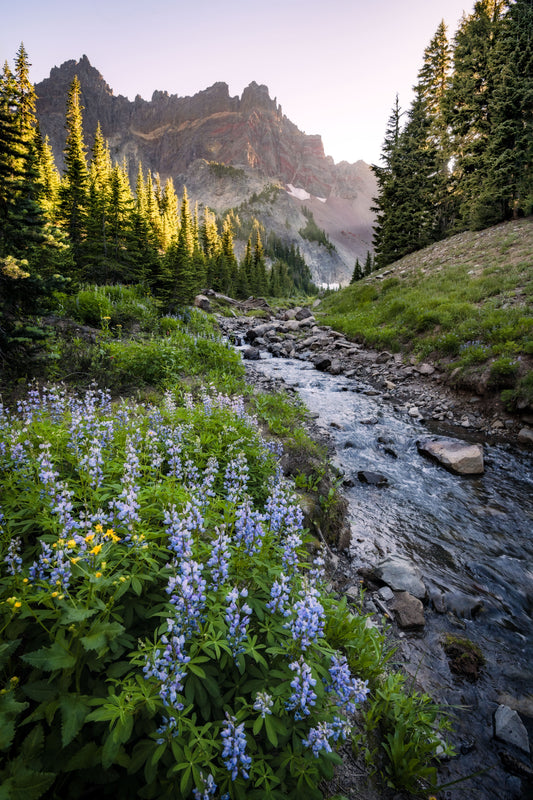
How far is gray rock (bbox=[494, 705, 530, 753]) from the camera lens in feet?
10.8

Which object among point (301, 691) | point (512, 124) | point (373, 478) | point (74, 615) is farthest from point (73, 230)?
point (301, 691)

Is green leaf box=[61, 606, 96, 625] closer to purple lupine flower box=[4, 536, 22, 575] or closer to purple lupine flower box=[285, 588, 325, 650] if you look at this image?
purple lupine flower box=[4, 536, 22, 575]

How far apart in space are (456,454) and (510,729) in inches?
229

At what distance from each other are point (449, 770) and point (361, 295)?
2588cm

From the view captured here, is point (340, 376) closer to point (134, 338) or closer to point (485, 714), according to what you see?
point (134, 338)

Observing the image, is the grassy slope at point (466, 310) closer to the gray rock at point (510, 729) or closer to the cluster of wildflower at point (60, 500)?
the gray rock at point (510, 729)

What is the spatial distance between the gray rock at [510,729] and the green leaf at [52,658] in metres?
4.21

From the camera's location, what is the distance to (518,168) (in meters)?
19.4

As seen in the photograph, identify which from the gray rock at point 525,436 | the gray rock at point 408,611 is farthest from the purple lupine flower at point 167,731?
the gray rock at point 525,436

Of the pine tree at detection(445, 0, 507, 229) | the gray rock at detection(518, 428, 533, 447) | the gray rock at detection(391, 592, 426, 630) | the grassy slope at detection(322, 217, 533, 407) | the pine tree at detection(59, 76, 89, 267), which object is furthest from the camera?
the pine tree at detection(59, 76, 89, 267)

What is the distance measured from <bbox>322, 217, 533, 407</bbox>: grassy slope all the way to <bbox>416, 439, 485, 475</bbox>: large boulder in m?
2.28

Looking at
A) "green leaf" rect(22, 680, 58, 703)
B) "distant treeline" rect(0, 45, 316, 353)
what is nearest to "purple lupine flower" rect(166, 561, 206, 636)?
"green leaf" rect(22, 680, 58, 703)

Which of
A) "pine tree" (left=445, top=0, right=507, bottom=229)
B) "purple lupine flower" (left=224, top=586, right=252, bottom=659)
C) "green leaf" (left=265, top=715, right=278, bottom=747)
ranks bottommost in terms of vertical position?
"green leaf" (left=265, top=715, right=278, bottom=747)

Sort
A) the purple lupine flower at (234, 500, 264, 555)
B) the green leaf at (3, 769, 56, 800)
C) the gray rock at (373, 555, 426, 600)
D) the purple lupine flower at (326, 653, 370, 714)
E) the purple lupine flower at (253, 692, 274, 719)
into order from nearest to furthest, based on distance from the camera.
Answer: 1. the green leaf at (3, 769, 56, 800)
2. the purple lupine flower at (253, 692, 274, 719)
3. the purple lupine flower at (326, 653, 370, 714)
4. the purple lupine flower at (234, 500, 264, 555)
5. the gray rock at (373, 555, 426, 600)
